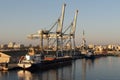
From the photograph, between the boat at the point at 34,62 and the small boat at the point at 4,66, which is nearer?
the small boat at the point at 4,66

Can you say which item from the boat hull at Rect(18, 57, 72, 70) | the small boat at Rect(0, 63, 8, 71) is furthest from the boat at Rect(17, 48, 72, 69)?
the small boat at Rect(0, 63, 8, 71)

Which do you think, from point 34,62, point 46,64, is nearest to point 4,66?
point 34,62

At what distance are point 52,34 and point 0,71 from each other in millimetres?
21524

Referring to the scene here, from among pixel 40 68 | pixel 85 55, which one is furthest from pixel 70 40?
pixel 40 68

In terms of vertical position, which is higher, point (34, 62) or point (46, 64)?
point (34, 62)

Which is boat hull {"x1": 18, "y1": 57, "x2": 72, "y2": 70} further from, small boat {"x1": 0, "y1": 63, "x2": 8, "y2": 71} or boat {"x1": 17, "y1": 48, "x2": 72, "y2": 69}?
small boat {"x1": 0, "y1": 63, "x2": 8, "y2": 71}

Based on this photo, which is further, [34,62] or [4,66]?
[34,62]

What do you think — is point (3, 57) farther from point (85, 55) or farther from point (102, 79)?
point (85, 55)

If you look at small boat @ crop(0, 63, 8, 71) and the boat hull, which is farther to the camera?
the boat hull

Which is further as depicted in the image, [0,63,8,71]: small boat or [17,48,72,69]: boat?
[17,48,72,69]: boat

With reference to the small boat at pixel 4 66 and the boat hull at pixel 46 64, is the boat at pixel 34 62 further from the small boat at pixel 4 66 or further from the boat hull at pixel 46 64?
the small boat at pixel 4 66

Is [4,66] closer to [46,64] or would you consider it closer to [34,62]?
[34,62]

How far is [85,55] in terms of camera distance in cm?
7569

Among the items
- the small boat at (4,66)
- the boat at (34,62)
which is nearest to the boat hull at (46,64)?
the boat at (34,62)
